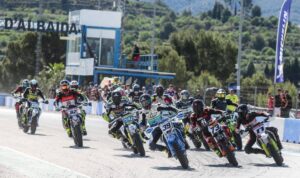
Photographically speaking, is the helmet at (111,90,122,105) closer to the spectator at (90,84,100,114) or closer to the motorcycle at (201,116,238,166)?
the motorcycle at (201,116,238,166)

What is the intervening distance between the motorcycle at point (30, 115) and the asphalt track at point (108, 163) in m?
2.14

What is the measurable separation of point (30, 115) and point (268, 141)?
9.85 meters

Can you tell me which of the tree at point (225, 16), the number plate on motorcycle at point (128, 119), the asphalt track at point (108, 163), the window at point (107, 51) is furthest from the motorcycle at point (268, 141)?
the tree at point (225, 16)

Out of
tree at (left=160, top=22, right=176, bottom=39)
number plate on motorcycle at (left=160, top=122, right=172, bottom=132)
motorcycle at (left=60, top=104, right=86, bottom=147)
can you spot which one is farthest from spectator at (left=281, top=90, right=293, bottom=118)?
tree at (left=160, top=22, right=176, bottom=39)

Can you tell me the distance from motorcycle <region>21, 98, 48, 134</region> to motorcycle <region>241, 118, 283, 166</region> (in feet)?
28.8

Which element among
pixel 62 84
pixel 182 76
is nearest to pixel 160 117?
pixel 62 84

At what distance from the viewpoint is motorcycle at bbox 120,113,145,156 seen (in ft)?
58.3

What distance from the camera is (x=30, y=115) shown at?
967 inches

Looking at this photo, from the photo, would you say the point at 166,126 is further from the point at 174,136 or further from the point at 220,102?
the point at 220,102

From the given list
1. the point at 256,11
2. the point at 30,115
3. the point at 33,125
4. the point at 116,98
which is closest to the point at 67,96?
the point at 116,98

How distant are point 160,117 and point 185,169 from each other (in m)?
1.41

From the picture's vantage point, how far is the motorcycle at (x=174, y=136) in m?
15.5

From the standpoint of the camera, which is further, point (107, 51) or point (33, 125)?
point (107, 51)

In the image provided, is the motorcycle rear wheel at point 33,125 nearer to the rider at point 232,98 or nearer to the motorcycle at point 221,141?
the rider at point 232,98
